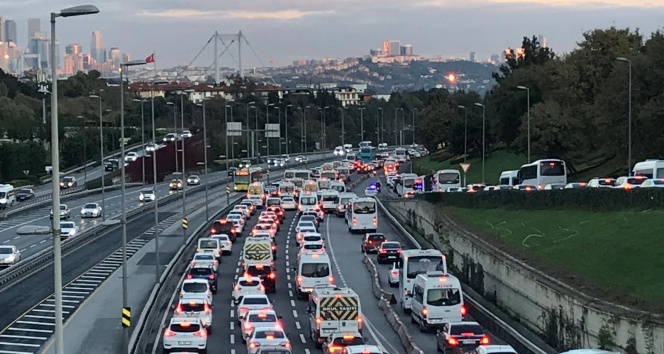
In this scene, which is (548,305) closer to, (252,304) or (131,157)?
(252,304)

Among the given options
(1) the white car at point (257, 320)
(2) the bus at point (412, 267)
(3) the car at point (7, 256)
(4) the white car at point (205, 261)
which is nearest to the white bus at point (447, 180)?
(4) the white car at point (205, 261)

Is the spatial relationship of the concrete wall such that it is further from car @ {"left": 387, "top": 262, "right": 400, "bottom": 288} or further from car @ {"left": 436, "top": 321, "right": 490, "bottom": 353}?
car @ {"left": 387, "top": 262, "right": 400, "bottom": 288}

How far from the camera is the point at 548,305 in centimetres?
3775

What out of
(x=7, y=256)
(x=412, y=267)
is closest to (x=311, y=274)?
(x=412, y=267)

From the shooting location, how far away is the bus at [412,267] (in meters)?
46.5

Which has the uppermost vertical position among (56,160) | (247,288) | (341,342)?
(56,160)

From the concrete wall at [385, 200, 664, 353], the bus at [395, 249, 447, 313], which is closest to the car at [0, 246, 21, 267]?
the concrete wall at [385, 200, 664, 353]

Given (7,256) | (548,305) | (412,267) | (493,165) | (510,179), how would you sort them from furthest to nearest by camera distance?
1. (493,165)
2. (510,179)
3. (7,256)
4. (412,267)
5. (548,305)

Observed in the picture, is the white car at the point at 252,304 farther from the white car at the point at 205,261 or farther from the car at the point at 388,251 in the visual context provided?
the car at the point at 388,251

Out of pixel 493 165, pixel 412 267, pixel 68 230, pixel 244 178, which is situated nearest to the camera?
pixel 412 267

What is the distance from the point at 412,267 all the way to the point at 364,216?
1131 inches

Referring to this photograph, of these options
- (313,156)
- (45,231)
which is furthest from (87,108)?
(45,231)

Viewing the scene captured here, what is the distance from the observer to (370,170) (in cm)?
14038

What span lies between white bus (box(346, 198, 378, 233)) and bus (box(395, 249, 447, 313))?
1055 inches
